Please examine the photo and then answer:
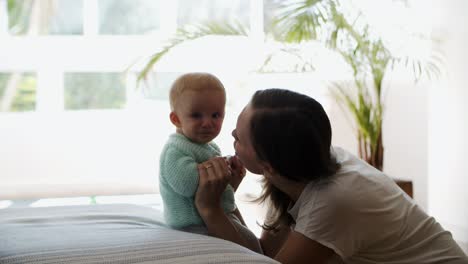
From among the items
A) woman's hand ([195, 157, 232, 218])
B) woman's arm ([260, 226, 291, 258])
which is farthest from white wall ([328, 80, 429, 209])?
woman's hand ([195, 157, 232, 218])

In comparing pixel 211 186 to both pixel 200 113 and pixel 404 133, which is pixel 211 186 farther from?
pixel 404 133

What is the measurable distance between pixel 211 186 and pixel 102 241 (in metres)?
0.29

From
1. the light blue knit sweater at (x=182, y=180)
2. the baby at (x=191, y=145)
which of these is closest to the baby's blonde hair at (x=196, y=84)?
the baby at (x=191, y=145)

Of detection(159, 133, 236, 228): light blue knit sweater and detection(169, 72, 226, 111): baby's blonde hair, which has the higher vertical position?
detection(169, 72, 226, 111): baby's blonde hair

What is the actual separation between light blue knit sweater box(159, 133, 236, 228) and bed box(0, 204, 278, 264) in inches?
2.4

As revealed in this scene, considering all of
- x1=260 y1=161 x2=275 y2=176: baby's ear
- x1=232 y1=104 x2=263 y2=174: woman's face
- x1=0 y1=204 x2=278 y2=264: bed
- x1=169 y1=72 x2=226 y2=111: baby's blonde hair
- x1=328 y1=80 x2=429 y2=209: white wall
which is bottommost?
x1=328 y1=80 x2=429 y2=209: white wall

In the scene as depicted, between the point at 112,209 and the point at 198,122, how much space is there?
0.42 metres

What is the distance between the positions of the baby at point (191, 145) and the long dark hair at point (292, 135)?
217 mm

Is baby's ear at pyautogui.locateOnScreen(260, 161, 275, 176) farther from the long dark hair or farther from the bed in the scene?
the bed

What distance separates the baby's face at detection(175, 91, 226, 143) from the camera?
1.68m

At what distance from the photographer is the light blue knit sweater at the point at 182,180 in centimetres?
163

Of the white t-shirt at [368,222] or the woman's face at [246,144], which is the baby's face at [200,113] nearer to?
the woman's face at [246,144]

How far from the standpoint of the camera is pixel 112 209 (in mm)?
1909

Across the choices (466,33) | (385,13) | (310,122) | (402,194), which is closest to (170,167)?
(310,122)
